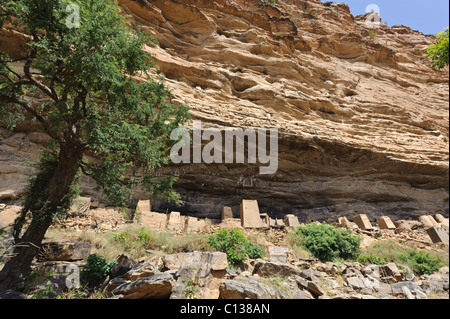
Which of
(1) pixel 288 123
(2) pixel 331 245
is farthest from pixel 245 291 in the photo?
(1) pixel 288 123

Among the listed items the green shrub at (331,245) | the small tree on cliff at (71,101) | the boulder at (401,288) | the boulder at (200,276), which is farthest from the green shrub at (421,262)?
the small tree on cliff at (71,101)

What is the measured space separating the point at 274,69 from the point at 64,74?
13.5 meters

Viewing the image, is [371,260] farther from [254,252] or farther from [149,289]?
[149,289]

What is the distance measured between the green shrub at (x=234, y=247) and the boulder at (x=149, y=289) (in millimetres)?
2550

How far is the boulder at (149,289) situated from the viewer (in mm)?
3918

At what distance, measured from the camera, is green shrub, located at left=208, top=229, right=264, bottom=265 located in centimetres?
640

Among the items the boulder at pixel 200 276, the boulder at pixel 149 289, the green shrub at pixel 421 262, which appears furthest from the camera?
the green shrub at pixel 421 262

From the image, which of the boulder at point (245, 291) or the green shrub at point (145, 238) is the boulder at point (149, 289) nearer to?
the boulder at point (245, 291)

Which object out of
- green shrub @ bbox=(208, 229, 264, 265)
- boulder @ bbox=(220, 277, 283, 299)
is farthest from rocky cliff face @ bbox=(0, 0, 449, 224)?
boulder @ bbox=(220, 277, 283, 299)

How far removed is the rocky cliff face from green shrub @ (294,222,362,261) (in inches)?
207

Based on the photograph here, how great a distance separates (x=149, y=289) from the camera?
3957 millimetres

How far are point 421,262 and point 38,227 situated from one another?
11692 millimetres
